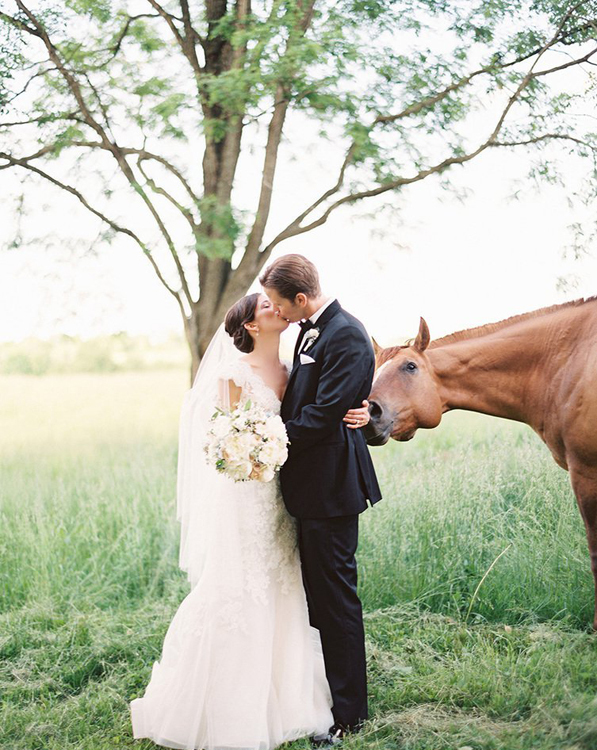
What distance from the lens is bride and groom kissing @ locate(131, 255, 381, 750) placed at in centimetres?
306

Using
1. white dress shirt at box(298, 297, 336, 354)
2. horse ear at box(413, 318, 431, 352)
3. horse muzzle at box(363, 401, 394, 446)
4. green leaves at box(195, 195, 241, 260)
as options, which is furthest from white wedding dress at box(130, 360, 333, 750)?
green leaves at box(195, 195, 241, 260)

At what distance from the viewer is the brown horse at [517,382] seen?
3.93m

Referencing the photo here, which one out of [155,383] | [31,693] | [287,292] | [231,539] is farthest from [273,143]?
[155,383]

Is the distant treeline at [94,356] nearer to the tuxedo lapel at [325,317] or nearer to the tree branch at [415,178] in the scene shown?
the tree branch at [415,178]

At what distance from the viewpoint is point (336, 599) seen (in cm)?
313

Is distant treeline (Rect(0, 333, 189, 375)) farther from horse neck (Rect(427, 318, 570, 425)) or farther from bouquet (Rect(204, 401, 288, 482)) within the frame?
bouquet (Rect(204, 401, 288, 482))

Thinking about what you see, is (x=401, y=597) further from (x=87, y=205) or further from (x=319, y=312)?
(x=87, y=205)

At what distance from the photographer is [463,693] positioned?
358cm

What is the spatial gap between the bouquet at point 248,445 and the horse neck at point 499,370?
5.33 feet

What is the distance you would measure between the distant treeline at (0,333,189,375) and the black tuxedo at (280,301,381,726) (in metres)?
7.32

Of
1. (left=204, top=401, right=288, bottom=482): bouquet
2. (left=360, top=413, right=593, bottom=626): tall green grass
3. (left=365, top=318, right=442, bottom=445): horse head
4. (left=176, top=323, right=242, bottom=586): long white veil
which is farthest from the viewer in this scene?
(left=360, top=413, right=593, bottom=626): tall green grass

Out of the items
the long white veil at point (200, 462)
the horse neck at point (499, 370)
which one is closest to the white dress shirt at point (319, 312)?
the long white veil at point (200, 462)

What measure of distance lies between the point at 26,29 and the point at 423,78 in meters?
3.35

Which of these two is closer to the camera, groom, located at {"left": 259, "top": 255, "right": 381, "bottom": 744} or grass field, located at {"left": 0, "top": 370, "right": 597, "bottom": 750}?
groom, located at {"left": 259, "top": 255, "right": 381, "bottom": 744}
